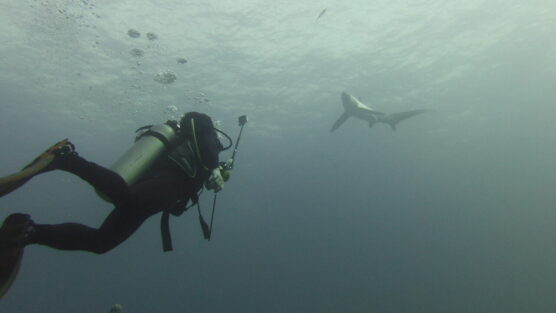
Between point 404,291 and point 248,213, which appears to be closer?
point 404,291

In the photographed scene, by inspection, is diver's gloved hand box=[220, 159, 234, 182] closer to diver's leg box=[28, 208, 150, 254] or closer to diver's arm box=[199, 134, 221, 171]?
diver's arm box=[199, 134, 221, 171]

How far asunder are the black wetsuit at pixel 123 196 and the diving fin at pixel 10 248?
0.18 metres

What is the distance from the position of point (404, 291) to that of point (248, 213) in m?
45.2

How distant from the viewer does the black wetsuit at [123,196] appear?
10.6 feet

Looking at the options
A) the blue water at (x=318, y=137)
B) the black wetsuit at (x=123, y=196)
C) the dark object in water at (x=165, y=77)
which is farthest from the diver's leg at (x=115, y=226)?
the dark object in water at (x=165, y=77)

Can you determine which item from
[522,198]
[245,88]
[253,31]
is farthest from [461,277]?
[253,31]

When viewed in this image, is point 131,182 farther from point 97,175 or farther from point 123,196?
point 97,175

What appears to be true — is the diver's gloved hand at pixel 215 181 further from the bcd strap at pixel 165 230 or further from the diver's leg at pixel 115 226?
the bcd strap at pixel 165 230

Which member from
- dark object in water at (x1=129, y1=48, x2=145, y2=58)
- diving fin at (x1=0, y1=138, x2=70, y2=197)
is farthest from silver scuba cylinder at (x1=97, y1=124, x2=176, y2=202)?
dark object in water at (x1=129, y1=48, x2=145, y2=58)

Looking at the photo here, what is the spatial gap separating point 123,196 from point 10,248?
95 cm

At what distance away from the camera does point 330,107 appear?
108 feet

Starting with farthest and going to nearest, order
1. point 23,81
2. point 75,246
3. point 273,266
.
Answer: point 273,266
point 23,81
point 75,246

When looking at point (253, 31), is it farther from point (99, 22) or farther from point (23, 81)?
point (23, 81)

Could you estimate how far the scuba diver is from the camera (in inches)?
110
